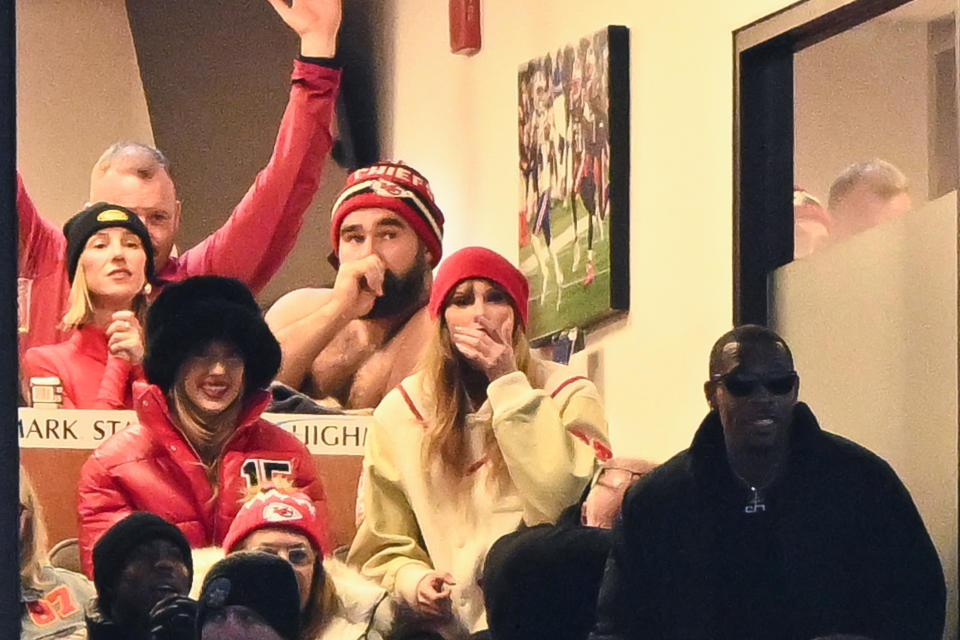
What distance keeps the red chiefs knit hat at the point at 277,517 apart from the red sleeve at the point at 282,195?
33 cm

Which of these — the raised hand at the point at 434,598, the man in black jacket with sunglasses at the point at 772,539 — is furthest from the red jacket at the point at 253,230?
the man in black jacket with sunglasses at the point at 772,539

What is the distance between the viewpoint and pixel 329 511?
310cm

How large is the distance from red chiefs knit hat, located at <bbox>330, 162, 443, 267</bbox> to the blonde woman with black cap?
0.31m

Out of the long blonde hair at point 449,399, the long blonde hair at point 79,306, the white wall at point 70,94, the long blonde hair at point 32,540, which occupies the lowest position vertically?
the long blonde hair at point 32,540

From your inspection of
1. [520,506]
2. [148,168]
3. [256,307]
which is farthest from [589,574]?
[148,168]

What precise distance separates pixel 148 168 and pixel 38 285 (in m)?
0.25

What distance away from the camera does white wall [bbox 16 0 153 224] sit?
→ 10.2 ft

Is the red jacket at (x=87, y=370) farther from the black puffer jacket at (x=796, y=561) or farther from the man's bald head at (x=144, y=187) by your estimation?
the black puffer jacket at (x=796, y=561)

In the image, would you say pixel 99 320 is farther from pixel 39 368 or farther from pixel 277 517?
pixel 277 517

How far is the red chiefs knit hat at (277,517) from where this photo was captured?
3.06m

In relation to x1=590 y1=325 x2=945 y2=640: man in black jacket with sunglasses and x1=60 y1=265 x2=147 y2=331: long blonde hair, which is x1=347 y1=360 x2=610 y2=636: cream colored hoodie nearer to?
x1=590 y1=325 x2=945 y2=640: man in black jacket with sunglasses

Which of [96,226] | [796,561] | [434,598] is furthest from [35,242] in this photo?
[796,561]

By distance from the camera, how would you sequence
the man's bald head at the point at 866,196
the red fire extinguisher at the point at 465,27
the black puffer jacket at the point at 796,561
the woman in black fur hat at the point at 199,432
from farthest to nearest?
the red fire extinguisher at the point at 465,27, the woman in black fur hat at the point at 199,432, the man's bald head at the point at 866,196, the black puffer jacket at the point at 796,561

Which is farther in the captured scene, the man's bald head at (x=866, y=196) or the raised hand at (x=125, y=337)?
the raised hand at (x=125, y=337)
